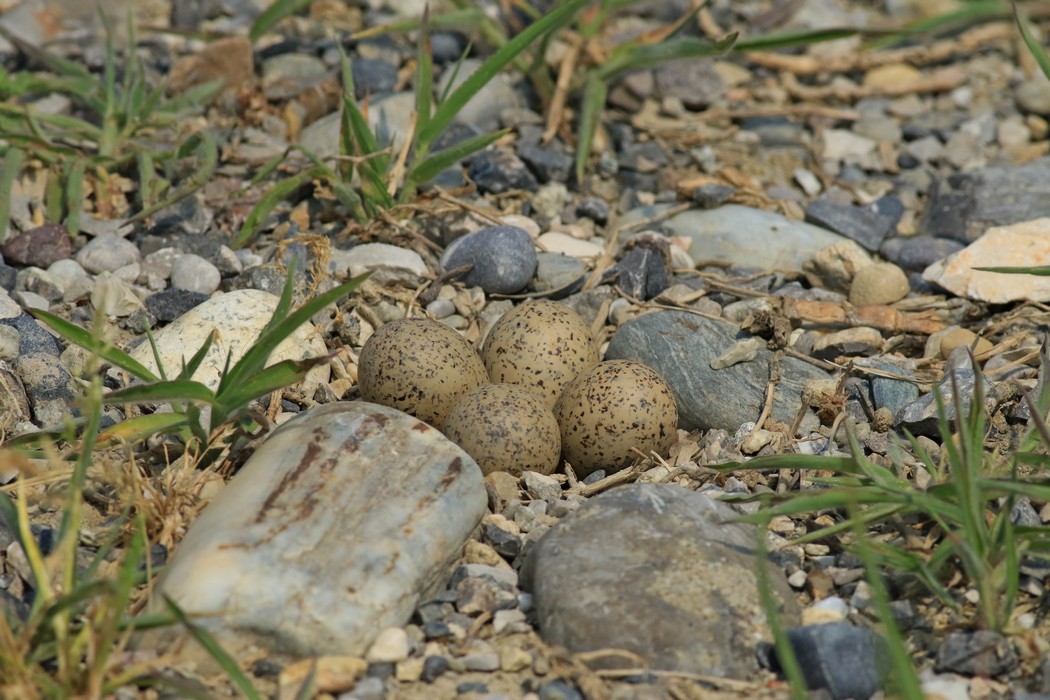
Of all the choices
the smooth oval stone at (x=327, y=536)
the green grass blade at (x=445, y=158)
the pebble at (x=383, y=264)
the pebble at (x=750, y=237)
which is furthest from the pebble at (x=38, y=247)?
the pebble at (x=750, y=237)

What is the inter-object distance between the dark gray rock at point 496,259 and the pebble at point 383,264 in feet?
0.42

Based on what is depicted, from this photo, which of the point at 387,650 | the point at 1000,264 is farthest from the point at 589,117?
the point at 387,650

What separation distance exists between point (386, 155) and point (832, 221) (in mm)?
1991

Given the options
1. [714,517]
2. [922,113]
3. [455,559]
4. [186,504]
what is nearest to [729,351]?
[714,517]

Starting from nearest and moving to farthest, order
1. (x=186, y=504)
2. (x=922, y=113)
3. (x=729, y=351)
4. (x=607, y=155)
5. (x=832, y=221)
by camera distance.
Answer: (x=186, y=504) → (x=729, y=351) → (x=832, y=221) → (x=607, y=155) → (x=922, y=113)

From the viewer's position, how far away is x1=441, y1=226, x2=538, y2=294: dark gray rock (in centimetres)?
462

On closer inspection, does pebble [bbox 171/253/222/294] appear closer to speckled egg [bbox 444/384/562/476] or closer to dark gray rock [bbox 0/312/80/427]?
dark gray rock [bbox 0/312/80/427]

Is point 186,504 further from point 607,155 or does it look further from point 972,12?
point 972,12

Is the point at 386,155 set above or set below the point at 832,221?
above

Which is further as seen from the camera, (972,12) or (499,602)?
(972,12)

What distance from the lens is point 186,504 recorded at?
10.9 ft

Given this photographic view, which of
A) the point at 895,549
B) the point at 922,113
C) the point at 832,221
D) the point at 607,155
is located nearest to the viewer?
the point at 895,549

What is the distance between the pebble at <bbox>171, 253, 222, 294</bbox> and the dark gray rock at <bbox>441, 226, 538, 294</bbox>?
0.91m

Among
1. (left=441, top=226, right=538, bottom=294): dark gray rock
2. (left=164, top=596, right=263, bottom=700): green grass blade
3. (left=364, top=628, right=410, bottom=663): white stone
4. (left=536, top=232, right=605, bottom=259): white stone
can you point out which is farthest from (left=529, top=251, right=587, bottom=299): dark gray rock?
(left=164, top=596, right=263, bottom=700): green grass blade
